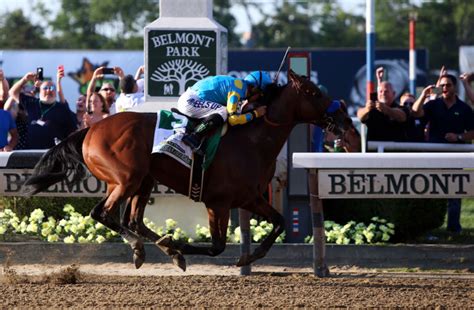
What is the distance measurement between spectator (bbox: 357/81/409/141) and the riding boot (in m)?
3.12

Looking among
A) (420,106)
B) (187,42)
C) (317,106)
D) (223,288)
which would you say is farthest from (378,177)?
(187,42)

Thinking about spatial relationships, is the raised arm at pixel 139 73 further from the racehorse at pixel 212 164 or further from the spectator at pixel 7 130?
the racehorse at pixel 212 164

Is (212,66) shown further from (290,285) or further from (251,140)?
(290,285)

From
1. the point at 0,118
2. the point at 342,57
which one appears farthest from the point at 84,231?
the point at 342,57

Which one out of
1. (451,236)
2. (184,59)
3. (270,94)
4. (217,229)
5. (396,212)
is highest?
(184,59)

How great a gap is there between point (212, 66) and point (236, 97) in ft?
7.96

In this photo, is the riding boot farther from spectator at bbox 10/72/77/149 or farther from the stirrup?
spectator at bbox 10/72/77/149

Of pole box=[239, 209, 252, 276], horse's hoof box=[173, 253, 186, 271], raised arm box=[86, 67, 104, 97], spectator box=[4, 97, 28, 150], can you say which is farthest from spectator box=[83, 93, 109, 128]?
horse's hoof box=[173, 253, 186, 271]

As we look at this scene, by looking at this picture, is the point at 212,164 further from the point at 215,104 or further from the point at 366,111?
the point at 366,111

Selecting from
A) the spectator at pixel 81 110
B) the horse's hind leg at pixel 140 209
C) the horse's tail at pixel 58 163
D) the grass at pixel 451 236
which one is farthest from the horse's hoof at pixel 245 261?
the spectator at pixel 81 110

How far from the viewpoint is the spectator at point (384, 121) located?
11633 millimetres

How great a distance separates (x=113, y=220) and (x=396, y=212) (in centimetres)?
348

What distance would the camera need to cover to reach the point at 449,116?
11.9 m

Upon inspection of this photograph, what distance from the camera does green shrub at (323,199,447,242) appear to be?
11.2 m
